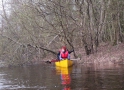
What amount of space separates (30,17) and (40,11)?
2235mm

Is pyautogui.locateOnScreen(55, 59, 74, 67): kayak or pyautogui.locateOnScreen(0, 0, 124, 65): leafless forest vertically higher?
pyautogui.locateOnScreen(0, 0, 124, 65): leafless forest

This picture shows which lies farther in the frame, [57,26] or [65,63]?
[57,26]

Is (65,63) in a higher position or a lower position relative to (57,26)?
lower

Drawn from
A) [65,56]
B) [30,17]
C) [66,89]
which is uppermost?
[30,17]

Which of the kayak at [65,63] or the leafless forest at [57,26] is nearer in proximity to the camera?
the kayak at [65,63]

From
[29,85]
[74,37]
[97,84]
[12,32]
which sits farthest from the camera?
[12,32]

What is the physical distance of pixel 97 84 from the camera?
44.7ft

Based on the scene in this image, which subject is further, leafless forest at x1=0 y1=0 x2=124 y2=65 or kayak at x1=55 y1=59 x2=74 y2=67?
leafless forest at x1=0 y1=0 x2=124 y2=65

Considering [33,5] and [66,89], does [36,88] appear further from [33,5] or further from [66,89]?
[33,5]

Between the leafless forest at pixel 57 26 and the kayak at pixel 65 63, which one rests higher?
the leafless forest at pixel 57 26

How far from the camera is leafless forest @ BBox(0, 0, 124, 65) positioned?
26.3 metres

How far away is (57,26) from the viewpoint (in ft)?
90.9

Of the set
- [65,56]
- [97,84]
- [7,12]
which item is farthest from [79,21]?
[97,84]

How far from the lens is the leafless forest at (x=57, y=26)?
2633cm
